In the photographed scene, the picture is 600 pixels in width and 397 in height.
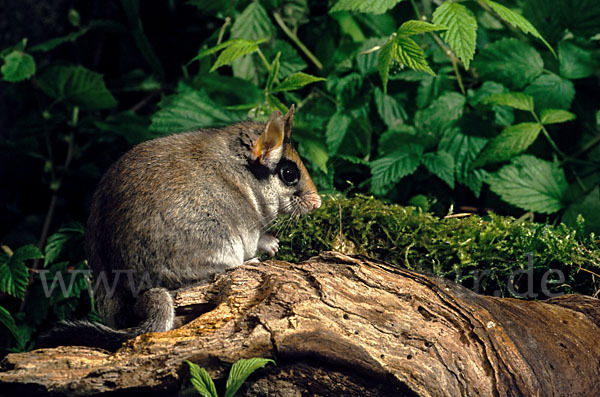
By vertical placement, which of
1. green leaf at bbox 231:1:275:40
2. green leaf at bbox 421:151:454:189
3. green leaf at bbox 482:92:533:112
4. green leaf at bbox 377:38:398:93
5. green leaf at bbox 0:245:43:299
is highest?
green leaf at bbox 231:1:275:40

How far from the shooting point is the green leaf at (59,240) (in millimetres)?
3643

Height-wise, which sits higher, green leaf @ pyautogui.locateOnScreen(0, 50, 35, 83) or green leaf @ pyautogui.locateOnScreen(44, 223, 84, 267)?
green leaf @ pyautogui.locateOnScreen(0, 50, 35, 83)

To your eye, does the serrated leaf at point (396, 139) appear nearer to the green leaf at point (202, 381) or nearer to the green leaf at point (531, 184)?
the green leaf at point (531, 184)

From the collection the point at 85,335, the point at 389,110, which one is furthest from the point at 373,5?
the point at 85,335

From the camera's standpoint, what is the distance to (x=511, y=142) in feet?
11.2

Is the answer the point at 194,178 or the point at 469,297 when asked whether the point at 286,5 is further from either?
the point at 469,297

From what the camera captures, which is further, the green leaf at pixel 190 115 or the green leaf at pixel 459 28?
the green leaf at pixel 190 115

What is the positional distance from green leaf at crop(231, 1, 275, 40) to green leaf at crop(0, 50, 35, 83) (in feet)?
4.81

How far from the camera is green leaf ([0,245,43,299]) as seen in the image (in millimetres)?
3225

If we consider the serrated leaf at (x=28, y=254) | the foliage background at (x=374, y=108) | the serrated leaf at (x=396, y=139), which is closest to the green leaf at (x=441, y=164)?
the foliage background at (x=374, y=108)

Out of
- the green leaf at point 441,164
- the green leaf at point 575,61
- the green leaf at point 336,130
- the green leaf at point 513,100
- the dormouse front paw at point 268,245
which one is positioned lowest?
the dormouse front paw at point 268,245

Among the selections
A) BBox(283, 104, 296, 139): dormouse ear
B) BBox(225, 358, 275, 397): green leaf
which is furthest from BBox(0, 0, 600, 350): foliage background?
BBox(225, 358, 275, 397): green leaf

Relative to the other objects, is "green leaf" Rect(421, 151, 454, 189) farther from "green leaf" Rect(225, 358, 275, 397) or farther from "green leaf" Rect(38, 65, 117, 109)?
"green leaf" Rect(38, 65, 117, 109)

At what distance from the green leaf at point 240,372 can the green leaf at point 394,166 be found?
160cm
